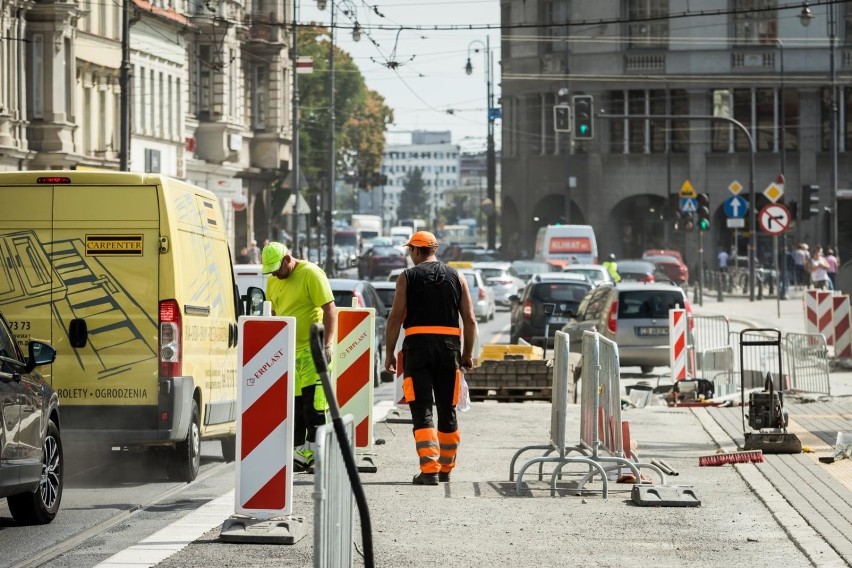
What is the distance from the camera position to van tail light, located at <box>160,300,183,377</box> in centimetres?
1284

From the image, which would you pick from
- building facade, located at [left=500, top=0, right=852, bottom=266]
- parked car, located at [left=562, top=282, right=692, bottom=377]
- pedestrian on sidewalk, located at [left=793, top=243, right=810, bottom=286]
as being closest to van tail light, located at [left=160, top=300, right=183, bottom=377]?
parked car, located at [left=562, top=282, right=692, bottom=377]

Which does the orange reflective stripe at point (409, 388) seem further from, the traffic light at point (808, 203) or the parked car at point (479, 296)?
the traffic light at point (808, 203)

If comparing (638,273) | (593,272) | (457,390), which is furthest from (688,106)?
(457,390)

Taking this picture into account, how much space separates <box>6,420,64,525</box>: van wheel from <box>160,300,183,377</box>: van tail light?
1708 mm

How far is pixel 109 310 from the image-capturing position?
12.9 metres

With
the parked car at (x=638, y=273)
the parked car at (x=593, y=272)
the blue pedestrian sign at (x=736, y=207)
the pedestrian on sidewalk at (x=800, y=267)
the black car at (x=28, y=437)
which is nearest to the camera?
the black car at (x=28, y=437)

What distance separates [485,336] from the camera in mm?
41031

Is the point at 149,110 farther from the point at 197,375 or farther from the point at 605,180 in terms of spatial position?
the point at 197,375

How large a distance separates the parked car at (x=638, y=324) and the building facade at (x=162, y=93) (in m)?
14.0

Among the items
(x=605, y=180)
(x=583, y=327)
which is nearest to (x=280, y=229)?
(x=605, y=180)

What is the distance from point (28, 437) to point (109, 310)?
2505mm

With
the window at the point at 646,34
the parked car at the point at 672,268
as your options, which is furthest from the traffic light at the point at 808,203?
the window at the point at 646,34

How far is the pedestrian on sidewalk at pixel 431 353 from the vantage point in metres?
12.5

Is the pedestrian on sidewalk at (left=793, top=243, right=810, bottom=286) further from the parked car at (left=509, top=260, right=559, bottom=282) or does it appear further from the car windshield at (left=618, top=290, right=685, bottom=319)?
the car windshield at (left=618, top=290, right=685, bottom=319)
